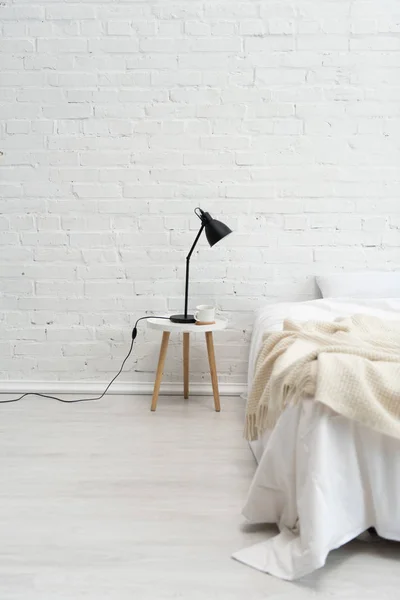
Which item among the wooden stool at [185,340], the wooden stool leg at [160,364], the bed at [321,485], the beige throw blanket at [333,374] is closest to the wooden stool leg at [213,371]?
the wooden stool at [185,340]

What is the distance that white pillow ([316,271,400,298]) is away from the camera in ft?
11.3

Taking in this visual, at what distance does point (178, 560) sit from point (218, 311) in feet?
6.90

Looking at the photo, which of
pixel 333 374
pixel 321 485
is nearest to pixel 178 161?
pixel 333 374

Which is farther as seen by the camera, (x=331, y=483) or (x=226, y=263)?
(x=226, y=263)

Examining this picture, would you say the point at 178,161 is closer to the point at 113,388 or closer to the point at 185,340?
the point at 185,340

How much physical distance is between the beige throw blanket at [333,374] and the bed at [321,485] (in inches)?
2.3

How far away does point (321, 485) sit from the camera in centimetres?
168

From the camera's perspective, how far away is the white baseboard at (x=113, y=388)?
3.72 m

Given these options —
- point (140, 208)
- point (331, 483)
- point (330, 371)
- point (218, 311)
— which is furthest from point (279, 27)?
point (331, 483)

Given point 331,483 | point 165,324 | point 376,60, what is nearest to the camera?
point 331,483

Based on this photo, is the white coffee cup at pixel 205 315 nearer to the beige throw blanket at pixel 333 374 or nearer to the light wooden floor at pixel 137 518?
the light wooden floor at pixel 137 518

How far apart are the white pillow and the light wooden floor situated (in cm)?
95

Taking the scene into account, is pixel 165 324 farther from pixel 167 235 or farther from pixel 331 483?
pixel 331 483

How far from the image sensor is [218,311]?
3732mm
